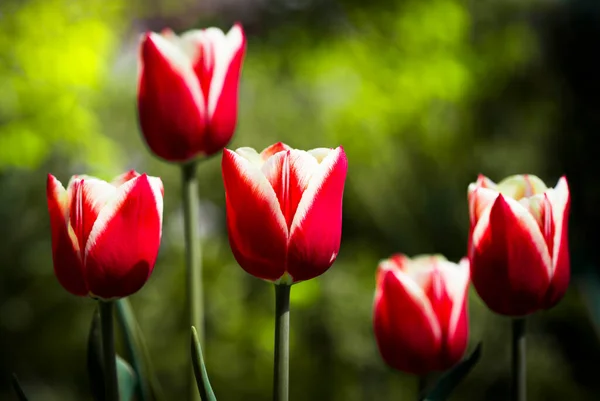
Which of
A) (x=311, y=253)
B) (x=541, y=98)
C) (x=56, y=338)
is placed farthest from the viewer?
(x=541, y=98)

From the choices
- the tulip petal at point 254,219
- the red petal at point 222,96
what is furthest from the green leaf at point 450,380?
the red petal at point 222,96

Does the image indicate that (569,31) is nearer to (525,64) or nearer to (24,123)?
(525,64)

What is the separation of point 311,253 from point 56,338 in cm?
137

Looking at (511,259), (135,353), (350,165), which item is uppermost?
(511,259)

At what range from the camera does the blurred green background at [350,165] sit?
5.18 feet

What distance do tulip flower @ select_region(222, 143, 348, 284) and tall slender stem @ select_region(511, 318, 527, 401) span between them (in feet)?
0.49

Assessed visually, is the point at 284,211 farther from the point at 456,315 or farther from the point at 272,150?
the point at 456,315

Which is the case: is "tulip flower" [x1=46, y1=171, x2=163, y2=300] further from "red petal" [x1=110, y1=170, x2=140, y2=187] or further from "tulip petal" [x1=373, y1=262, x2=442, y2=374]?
"tulip petal" [x1=373, y1=262, x2=442, y2=374]

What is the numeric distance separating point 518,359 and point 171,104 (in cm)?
31

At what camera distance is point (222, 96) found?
0.66 meters

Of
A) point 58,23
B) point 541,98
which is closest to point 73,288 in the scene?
point 58,23

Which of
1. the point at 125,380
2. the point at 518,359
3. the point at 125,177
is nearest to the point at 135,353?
the point at 125,380

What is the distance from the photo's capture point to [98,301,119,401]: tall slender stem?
20.3 inches

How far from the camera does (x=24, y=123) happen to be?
150 centimetres
